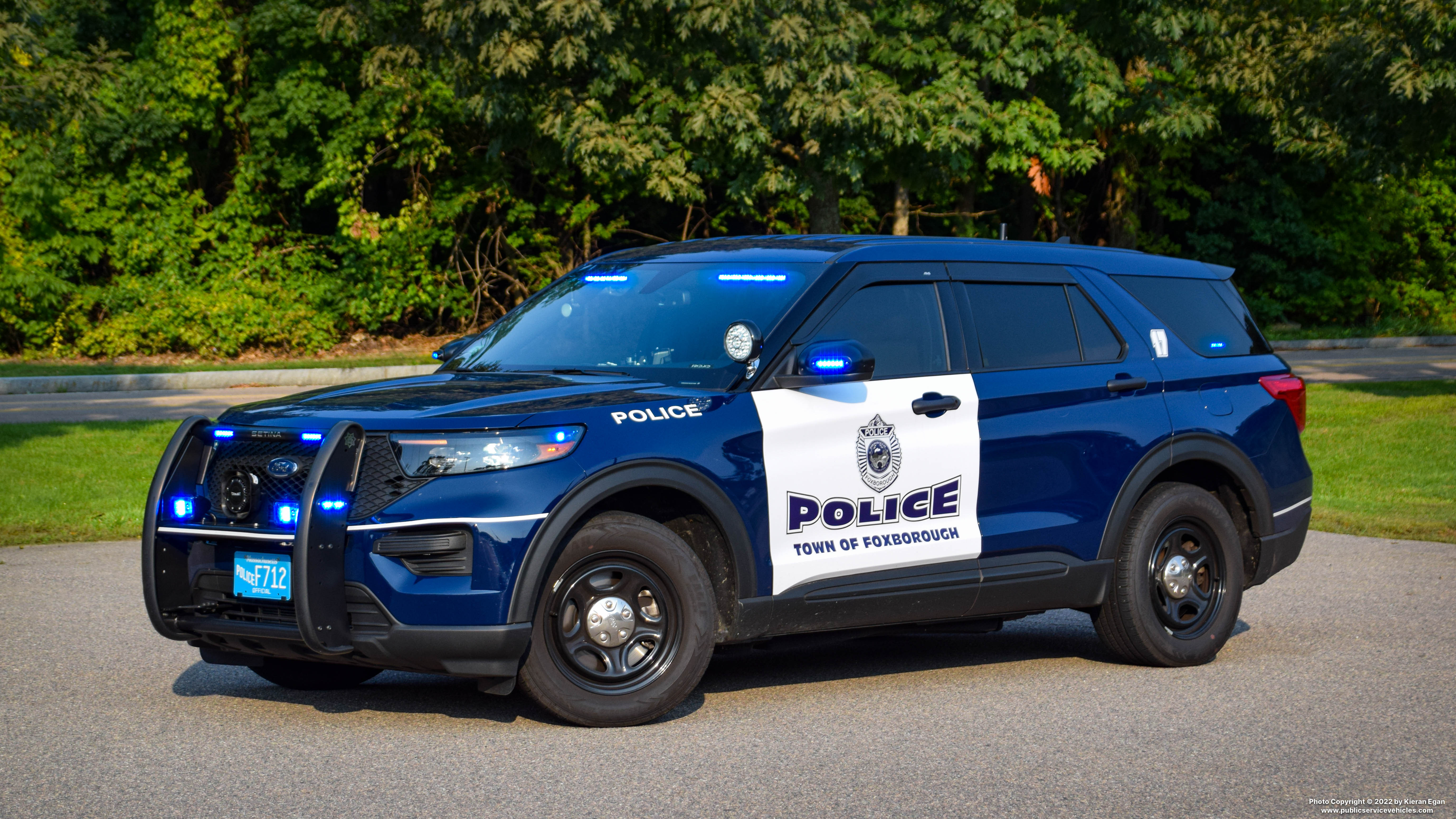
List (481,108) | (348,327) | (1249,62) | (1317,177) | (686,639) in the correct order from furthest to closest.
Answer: (1317,177) → (348,327) → (1249,62) → (481,108) → (686,639)

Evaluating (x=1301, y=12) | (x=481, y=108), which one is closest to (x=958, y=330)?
(x=481, y=108)

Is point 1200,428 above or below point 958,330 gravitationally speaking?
below

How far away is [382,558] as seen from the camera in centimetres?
514

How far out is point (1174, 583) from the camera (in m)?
7.10

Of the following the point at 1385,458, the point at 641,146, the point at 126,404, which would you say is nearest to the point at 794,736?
the point at 1385,458

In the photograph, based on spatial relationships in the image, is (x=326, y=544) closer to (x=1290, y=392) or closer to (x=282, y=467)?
(x=282, y=467)

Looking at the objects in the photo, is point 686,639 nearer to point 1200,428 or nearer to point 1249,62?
point 1200,428

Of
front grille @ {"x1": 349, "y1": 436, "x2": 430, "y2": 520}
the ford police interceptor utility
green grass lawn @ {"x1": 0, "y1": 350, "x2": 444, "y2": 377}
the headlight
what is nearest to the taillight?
the ford police interceptor utility

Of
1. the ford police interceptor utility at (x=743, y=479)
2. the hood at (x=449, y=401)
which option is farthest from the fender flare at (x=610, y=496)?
the hood at (x=449, y=401)

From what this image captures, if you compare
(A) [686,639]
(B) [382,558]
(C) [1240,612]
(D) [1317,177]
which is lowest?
(C) [1240,612]

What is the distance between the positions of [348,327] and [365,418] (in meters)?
26.5

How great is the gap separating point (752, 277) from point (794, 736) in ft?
6.36

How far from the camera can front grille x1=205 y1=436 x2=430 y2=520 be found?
17.0 feet

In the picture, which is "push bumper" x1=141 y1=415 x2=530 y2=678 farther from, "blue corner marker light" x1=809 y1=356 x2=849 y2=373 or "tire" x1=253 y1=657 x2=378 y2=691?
"blue corner marker light" x1=809 y1=356 x2=849 y2=373
